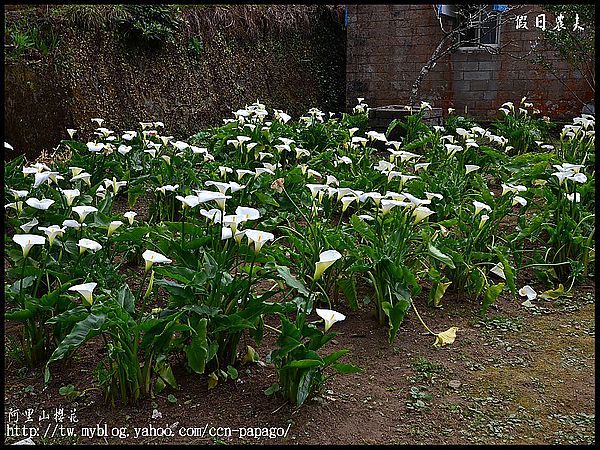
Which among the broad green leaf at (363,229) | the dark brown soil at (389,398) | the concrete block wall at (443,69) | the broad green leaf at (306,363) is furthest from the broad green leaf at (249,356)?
the concrete block wall at (443,69)

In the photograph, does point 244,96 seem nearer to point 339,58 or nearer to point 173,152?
point 339,58

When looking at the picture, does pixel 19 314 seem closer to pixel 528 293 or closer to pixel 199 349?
pixel 199 349

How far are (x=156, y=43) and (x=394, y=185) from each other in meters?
4.30

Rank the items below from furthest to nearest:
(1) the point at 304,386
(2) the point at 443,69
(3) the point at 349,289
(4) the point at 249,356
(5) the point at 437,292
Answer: (2) the point at 443,69 < (5) the point at 437,292 < (3) the point at 349,289 < (4) the point at 249,356 < (1) the point at 304,386

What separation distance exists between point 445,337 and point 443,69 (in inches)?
270

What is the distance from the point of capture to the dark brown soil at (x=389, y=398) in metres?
2.06

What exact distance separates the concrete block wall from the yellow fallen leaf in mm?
6501

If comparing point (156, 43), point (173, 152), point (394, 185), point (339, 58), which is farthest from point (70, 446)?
point (339, 58)

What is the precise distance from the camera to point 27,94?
5.69m

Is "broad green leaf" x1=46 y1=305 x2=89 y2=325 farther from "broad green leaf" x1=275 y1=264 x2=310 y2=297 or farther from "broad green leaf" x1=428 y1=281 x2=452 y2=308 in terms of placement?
"broad green leaf" x1=428 y1=281 x2=452 y2=308

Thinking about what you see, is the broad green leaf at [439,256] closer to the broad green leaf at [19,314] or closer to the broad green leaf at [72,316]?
the broad green leaf at [72,316]

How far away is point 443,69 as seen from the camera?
29.2 feet

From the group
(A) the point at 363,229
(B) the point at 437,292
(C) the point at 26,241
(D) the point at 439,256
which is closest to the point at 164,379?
(C) the point at 26,241

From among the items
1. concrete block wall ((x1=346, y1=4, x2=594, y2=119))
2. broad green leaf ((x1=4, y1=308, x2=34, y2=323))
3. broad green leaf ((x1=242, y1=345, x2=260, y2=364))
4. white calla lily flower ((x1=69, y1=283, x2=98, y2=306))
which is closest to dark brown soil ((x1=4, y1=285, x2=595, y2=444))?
broad green leaf ((x1=242, y1=345, x2=260, y2=364))
